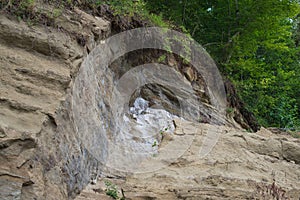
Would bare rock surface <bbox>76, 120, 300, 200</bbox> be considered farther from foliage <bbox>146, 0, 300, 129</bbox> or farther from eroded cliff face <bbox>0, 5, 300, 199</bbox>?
foliage <bbox>146, 0, 300, 129</bbox>

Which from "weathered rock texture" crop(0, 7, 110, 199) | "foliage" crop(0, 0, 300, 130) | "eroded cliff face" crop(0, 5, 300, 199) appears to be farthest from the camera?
"foliage" crop(0, 0, 300, 130)

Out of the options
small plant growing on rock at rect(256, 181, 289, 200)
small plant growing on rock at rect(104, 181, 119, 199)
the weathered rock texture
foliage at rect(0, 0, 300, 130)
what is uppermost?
foliage at rect(0, 0, 300, 130)

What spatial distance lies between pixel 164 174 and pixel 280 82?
10492 millimetres

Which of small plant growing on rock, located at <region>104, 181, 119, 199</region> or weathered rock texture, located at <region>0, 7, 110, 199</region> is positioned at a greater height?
weathered rock texture, located at <region>0, 7, 110, 199</region>

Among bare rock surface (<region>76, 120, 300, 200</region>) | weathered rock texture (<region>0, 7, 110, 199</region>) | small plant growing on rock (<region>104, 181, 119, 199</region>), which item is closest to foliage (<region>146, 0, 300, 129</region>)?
bare rock surface (<region>76, 120, 300, 200</region>)

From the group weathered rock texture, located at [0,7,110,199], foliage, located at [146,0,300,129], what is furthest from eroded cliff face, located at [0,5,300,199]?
foliage, located at [146,0,300,129]

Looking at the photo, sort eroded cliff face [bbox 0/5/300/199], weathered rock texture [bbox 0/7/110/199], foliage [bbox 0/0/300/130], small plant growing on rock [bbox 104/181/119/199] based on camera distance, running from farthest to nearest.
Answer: foliage [bbox 0/0/300/130], small plant growing on rock [bbox 104/181/119/199], eroded cliff face [bbox 0/5/300/199], weathered rock texture [bbox 0/7/110/199]

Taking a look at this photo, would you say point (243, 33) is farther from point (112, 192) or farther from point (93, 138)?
point (112, 192)

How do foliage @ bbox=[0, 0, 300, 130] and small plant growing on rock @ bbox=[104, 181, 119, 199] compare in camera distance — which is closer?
small plant growing on rock @ bbox=[104, 181, 119, 199]

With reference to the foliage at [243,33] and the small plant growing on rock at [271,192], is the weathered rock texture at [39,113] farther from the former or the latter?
the foliage at [243,33]

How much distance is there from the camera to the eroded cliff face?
3383 mm

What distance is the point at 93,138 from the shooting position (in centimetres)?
518

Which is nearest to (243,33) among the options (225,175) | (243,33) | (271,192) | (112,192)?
(243,33)

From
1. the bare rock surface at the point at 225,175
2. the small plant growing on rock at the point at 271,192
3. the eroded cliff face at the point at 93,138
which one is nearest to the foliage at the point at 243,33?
the eroded cliff face at the point at 93,138
